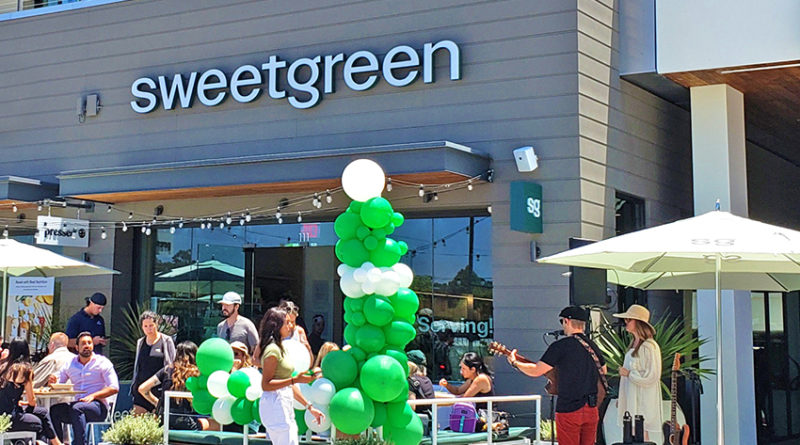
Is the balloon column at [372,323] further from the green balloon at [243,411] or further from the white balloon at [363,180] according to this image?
the green balloon at [243,411]

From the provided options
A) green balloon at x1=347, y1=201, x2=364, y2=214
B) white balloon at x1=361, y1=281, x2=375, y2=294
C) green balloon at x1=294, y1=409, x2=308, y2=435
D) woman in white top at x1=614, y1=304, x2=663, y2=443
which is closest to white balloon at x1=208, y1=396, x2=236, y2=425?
green balloon at x1=294, y1=409, x2=308, y2=435

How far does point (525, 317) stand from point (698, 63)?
11.0 ft

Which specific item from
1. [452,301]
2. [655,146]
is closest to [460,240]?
[452,301]

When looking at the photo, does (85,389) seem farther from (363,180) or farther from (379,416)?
(363,180)

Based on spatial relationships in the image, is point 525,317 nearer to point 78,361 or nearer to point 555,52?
point 555,52

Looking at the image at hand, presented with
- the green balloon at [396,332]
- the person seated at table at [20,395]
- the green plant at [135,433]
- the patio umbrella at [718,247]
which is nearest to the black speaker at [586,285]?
the patio umbrella at [718,247]

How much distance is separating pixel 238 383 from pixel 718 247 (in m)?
3.71

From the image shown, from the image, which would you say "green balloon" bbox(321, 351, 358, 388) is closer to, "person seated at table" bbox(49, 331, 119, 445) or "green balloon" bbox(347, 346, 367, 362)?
"green balloon" bbox(347, 346, 367, 362)

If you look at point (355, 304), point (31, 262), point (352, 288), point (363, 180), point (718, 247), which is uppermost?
point (363, 180)

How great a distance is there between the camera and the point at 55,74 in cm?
1427

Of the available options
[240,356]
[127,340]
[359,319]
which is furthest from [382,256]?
[127,340]

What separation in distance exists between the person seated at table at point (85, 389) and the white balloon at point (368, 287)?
11.7 feet

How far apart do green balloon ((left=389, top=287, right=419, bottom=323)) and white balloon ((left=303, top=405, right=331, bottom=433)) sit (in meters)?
0.93

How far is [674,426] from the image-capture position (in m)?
8.06
